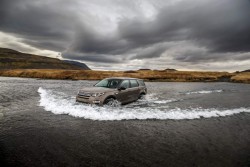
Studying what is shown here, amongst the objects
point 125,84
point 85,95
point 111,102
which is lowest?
point 111,102

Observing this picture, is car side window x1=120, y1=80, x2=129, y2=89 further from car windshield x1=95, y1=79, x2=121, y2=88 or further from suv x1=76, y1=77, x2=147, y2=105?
car windshield x1=95, y1=79, x2=121, y2=88

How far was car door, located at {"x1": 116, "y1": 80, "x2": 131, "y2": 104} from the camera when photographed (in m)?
12.2

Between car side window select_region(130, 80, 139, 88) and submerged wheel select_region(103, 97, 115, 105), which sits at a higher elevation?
car side window select_region(130, 80, 139, 88)

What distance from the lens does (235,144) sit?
6418 mm

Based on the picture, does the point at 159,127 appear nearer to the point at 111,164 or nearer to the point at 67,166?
the point at 111,164

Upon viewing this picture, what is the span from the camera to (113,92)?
38.4ft

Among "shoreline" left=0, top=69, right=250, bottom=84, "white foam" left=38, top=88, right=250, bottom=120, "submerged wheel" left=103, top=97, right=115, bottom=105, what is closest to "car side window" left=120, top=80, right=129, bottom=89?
"submerged wheel" left=103, top=97, right=115, bottom=105

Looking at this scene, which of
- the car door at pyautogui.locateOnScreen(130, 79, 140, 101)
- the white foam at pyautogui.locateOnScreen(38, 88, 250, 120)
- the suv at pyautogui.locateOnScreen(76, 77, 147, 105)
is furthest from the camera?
the car door at pyautogui.locateOnScreen(130, 79, 140, 101)

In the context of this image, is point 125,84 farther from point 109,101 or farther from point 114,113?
point 114,113

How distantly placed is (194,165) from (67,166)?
9.81ft

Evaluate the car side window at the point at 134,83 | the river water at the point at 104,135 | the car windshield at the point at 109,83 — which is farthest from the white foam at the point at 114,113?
the car side window at the point at 134,83

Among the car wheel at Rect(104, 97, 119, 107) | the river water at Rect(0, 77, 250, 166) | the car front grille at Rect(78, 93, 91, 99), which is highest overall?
the car front grille at Rect(78, 93, 91, 99)

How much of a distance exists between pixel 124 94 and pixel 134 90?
162cm

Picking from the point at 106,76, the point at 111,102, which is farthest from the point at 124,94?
the point at 106,76
